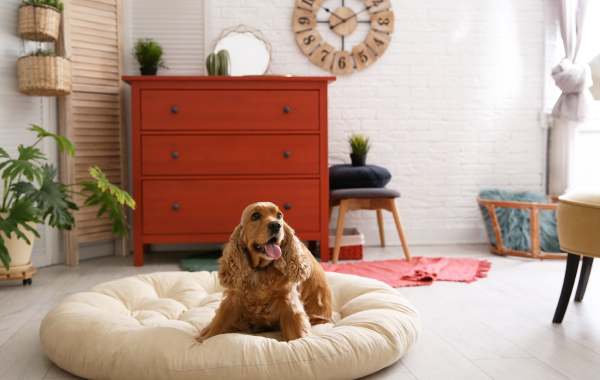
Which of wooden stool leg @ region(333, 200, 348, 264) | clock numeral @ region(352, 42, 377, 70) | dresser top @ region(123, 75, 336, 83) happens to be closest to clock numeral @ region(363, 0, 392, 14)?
clock numeral @ region(352, 42, 377, 70)

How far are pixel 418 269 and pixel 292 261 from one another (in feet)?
6.85

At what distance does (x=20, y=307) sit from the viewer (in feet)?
10.9

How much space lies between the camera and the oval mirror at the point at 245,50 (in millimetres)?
5098

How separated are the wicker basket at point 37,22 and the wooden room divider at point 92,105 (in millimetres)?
234

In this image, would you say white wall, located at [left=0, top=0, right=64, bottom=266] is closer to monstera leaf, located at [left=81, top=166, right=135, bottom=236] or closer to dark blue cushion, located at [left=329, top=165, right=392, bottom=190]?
monstera leaf, located at [left=81, top=166, right=135, bottom=236]

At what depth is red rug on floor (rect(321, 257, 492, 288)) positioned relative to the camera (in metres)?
3.94

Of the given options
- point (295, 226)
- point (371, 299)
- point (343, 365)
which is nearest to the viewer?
point (343, 365)

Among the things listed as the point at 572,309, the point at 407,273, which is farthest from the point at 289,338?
the point at 407,273

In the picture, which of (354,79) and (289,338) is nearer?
(289,338)

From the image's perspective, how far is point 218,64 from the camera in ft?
15.2

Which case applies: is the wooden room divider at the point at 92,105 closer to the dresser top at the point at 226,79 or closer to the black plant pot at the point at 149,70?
the black plant pot at the point at 149,70

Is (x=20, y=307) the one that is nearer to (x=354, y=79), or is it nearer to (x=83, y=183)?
(x=83, y=183)

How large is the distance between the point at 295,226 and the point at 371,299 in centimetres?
179

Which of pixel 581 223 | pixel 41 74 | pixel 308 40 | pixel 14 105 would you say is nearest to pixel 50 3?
pixel 41 74
